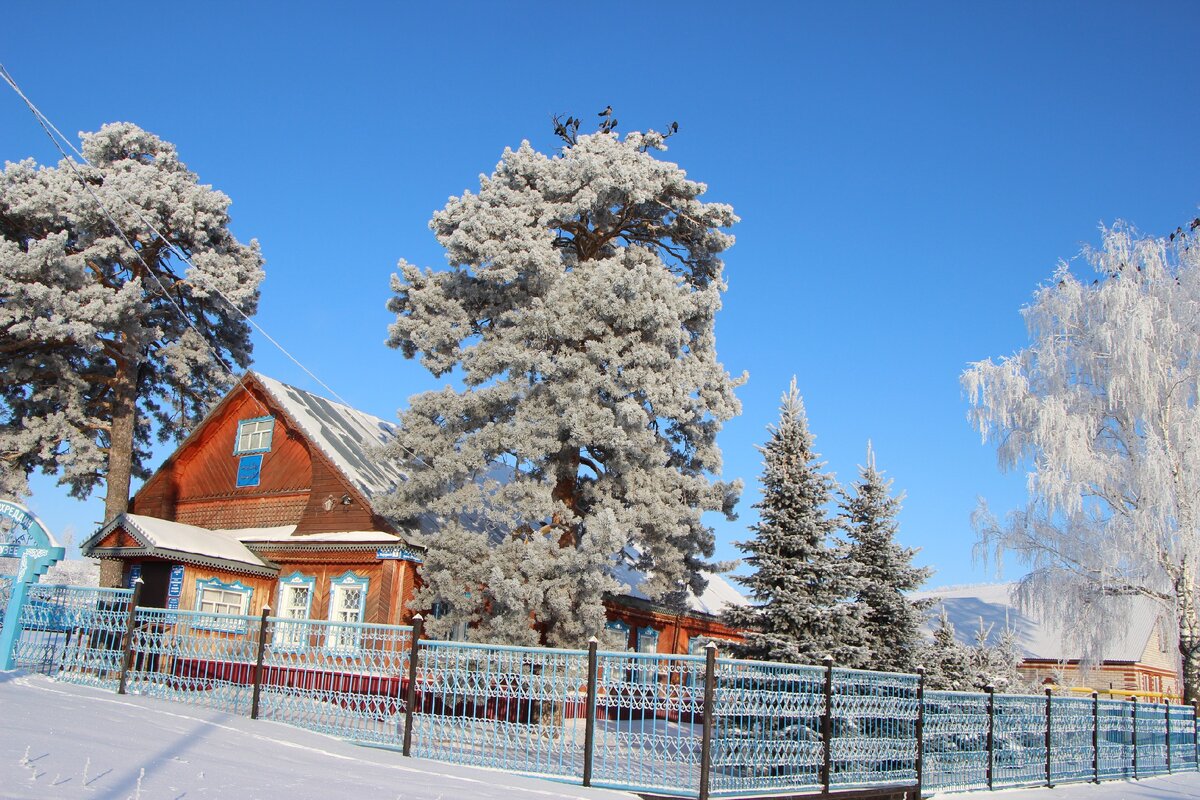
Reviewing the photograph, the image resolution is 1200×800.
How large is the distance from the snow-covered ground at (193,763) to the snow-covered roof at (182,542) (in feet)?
22.3

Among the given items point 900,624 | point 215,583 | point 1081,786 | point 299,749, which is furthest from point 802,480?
point 215,583

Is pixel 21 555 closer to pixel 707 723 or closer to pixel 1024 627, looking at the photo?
pixel 707 723

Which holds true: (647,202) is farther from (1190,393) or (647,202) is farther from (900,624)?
(1190,393)

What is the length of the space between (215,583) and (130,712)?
8870mm

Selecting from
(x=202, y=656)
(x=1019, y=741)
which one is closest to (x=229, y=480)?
(x=202, y=656)

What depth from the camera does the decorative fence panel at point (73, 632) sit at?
13812mm

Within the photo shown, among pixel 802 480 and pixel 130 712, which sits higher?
pixel 802 480

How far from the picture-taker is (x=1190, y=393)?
70.8ft

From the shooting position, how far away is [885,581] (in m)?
18.3

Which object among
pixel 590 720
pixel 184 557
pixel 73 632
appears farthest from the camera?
pixel 184 557

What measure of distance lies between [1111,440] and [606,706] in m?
18.2

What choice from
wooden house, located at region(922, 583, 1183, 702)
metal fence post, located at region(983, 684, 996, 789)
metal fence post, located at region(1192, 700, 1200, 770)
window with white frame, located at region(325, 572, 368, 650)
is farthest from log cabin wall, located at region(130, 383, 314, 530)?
wooden house, located at region(922, 583, 1183, 702)

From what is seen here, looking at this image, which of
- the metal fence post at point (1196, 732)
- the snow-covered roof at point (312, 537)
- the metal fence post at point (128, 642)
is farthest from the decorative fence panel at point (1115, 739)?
the metal fence post at point (128, 642)

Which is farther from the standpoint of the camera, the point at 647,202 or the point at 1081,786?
the point at 647,202
